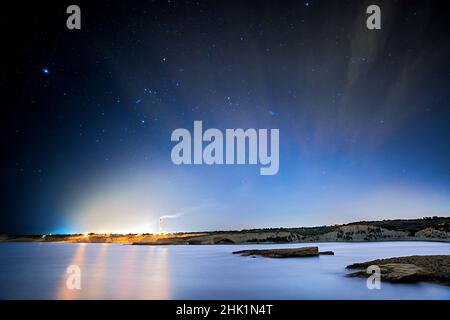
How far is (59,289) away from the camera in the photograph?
55.9ft

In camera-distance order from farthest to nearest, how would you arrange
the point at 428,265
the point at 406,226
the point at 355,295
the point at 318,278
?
the point at 406,226 < the point at 318,278 < the point at 428,265 < the point at 355,295

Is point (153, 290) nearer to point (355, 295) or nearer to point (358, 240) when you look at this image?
point (355, 295)

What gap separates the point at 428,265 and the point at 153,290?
1162cm

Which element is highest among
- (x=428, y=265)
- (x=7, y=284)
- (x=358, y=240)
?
(x=428, y=265)
